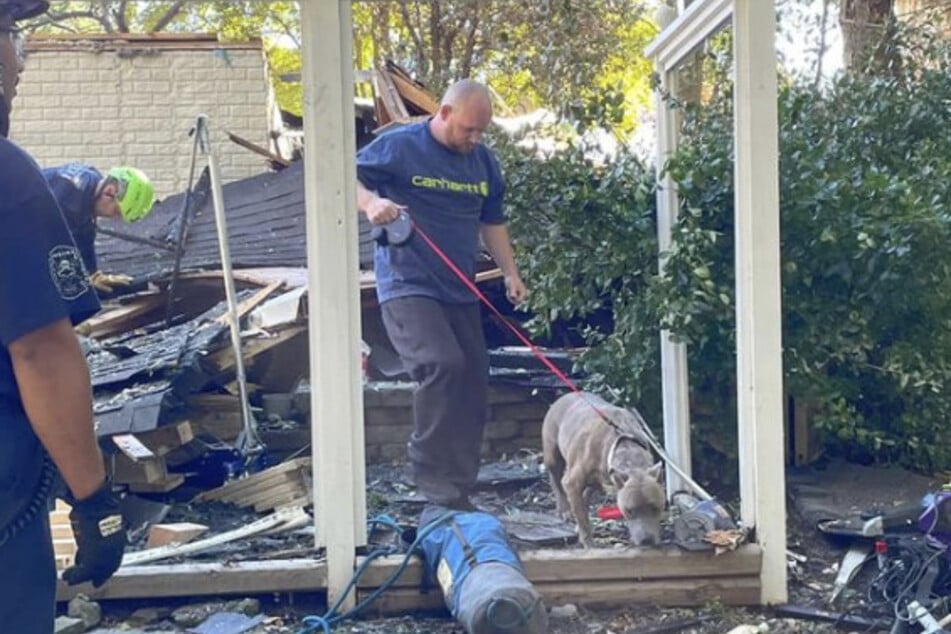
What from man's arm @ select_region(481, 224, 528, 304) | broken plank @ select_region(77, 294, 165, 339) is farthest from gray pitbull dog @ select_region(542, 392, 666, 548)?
broken plank @ select_region(77, 294, 165, 339)

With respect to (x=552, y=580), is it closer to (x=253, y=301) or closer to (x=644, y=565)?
(x=644, y=565)

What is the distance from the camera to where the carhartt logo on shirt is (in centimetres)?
494

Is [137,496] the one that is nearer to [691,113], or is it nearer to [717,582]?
[717,582]

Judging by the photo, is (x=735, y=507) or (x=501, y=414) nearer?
(x=735, y=507)

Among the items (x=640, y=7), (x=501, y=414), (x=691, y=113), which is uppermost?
(x=640, y=7)

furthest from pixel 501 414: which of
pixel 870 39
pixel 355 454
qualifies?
pixel 870 39

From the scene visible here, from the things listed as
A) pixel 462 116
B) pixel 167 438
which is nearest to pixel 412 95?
pixel 167 438

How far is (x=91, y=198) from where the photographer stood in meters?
5.89

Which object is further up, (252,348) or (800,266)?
(800,266)

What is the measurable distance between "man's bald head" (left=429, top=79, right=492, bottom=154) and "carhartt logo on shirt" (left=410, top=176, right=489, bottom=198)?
0.48 feet

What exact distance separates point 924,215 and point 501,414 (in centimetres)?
245

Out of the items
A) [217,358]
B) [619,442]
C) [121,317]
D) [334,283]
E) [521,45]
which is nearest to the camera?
[334,283]

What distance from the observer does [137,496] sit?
18.6 feet

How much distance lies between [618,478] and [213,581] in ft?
5.08
